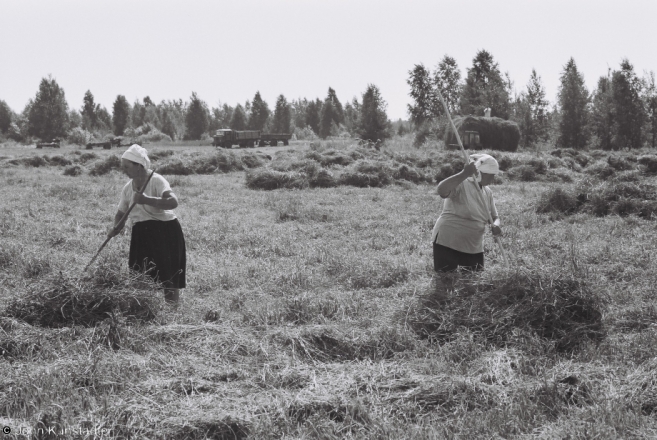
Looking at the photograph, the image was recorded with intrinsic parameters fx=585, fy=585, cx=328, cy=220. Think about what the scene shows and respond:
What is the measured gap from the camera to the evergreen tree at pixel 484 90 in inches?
1570

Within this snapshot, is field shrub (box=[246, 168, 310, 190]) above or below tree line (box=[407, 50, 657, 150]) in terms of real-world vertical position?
below

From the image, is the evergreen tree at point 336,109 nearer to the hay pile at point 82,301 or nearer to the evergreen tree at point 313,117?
the evergreen tree at point 313,117

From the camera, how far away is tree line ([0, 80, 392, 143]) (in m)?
44.0

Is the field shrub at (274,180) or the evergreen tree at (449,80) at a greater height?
the evergreen tree at (449,80)

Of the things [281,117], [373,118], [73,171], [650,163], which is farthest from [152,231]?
[281,117]

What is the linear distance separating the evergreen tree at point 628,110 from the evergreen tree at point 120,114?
44.3 m

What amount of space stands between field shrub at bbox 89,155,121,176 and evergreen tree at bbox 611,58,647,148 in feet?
86.5

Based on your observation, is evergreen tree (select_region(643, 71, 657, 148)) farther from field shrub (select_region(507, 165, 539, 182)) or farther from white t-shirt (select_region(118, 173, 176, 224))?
white t-shirt (select_region(118, 173, 176, 224))

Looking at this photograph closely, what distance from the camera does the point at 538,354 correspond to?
357cm

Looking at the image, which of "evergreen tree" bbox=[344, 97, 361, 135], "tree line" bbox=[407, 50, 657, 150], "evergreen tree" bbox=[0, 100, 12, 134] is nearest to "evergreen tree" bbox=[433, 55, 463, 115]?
"tree line" bbox=[407, 50, 657, 150]

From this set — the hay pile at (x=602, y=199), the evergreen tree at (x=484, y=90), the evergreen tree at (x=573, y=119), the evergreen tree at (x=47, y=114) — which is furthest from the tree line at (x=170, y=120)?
the hay pile at (x=602, y=199)

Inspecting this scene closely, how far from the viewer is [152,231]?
15.4 feet

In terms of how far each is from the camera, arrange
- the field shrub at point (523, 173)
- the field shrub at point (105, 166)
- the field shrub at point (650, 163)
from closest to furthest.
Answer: the field shrub at point (650, 163)
the field shrub at point (523, 173)
the field shrub at point (105, 166)

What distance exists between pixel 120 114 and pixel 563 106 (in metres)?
41.9
